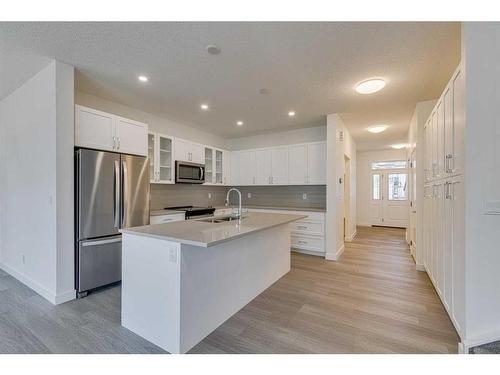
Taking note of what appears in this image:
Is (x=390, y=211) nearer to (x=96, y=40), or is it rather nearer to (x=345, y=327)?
(x=345, y=327)

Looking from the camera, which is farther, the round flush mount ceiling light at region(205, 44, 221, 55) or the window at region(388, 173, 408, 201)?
the window at region(388, 173, 408, 201)

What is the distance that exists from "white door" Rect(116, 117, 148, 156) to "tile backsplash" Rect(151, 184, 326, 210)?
1130mm

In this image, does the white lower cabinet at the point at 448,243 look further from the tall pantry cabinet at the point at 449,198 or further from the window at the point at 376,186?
the window at the point at 376,186

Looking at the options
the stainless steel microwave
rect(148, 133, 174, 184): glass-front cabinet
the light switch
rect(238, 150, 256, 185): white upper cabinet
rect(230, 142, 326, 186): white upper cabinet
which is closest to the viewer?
the light switch

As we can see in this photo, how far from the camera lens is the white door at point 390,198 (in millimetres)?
7484

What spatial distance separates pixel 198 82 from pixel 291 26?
4.75ft

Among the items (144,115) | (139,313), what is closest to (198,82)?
(144,115)

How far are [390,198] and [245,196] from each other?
5.15 metres

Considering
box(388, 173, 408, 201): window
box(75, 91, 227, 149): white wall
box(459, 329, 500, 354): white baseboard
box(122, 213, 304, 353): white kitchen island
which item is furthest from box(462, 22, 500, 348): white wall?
box(388, 173, 408, 201): window

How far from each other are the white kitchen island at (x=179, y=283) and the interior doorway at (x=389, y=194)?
706 centimetres

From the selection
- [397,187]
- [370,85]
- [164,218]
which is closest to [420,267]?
[370,85]

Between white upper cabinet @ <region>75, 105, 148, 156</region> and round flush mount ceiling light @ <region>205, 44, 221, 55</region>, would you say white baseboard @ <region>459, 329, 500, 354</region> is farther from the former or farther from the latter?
white upper cabinet @ <region>75, 105, 148, 156</region>

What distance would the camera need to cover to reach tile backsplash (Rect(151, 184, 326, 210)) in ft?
15.0

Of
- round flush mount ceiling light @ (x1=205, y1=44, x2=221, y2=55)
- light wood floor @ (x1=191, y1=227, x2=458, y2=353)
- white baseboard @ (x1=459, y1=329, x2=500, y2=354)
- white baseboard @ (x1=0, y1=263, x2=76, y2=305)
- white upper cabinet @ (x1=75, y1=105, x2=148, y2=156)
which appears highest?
round flush mount ceiling light @ (x1=205, y1=44, x2=221, y2=55)
